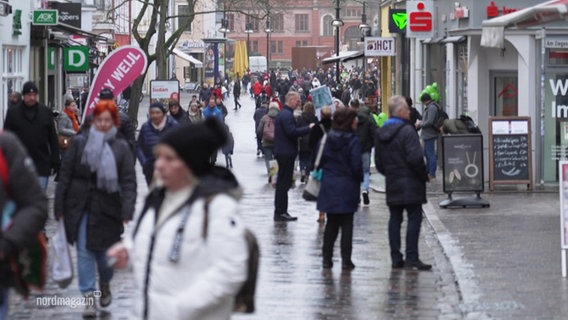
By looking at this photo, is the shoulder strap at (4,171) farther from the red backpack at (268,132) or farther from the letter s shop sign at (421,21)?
the letter s shop sign at (421,21)

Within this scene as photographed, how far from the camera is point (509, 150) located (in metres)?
20.8

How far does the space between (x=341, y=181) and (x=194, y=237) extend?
7441 mm

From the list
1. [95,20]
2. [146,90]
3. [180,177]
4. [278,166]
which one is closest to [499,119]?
[278,166]

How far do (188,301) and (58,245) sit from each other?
Result: 4.71 metres

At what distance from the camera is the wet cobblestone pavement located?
35.4 ft

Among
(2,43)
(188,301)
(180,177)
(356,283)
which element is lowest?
(356,283)

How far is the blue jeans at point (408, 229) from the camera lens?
13.0 m

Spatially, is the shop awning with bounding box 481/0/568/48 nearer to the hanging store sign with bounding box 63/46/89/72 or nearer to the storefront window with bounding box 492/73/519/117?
the storefront window with bounding box 492/73/519/117

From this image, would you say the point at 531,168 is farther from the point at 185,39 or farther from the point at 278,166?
the point at 185,39

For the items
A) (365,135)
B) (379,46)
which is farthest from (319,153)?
(379,46)

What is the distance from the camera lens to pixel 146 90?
80.9 m

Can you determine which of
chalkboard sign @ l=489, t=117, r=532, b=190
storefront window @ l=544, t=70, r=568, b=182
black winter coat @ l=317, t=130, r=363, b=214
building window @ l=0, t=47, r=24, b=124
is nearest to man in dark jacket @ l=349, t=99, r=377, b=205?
chalkboard sign @ l=489, t=117, r=532, b=190

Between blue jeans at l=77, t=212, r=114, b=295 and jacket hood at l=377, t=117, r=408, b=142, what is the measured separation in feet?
11.2

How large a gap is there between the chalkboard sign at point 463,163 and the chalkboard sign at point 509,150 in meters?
1.28
